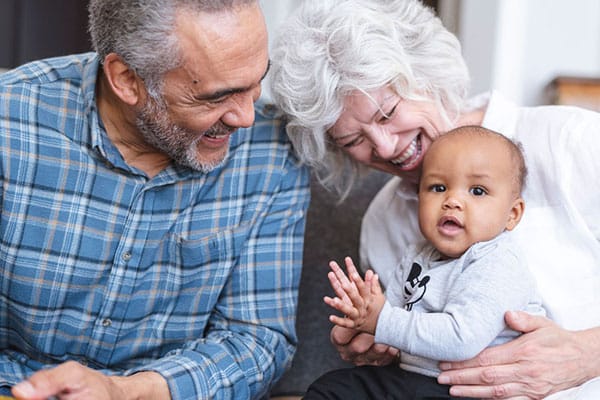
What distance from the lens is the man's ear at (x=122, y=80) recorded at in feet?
5.45

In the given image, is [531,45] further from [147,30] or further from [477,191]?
[147,30]

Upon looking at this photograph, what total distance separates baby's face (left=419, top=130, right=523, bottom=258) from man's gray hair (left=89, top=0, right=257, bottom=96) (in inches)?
18.8

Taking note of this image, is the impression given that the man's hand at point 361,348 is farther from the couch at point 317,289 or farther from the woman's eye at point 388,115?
the woman's eye at point 388,115

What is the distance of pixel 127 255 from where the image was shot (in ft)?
5.62

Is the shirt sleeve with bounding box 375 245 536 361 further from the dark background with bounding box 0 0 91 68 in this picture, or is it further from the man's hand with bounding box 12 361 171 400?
the dark background with bounding box 0 0 91 68

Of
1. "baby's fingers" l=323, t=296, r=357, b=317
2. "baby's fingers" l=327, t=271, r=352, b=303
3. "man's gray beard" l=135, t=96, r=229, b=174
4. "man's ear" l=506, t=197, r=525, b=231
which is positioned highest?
"man's gray beard" l=135, t=96, r=229, b=174

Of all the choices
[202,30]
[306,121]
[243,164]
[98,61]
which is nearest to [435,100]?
[306,121]

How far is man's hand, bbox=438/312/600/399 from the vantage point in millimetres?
1537

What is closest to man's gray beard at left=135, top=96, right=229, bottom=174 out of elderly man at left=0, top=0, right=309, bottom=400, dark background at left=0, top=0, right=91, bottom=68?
elderly man at left=0, top=0, right=309, bottom=400

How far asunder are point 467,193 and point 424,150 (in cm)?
30

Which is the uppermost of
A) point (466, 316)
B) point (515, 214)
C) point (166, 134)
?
point (166, 134)

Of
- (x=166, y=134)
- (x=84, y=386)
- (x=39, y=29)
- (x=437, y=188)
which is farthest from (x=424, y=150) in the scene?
(x=39, y=29)

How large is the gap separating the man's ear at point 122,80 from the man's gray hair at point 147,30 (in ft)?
0.06

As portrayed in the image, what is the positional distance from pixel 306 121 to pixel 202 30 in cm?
37
